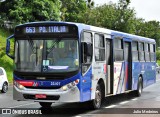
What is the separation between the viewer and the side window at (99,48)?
45.5 ft

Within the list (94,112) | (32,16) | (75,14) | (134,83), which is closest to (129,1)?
(75,14)

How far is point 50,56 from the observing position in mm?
12391

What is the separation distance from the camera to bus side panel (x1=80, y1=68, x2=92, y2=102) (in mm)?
12438

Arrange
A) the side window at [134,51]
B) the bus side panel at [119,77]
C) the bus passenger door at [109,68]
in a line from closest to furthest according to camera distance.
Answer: the bus passenger door at [109,68]
the bus side panel at [119,77]
the side window at [134,51]

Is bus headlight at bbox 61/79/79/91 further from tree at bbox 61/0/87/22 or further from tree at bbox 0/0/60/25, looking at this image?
tree at bbox 61/0/87/22

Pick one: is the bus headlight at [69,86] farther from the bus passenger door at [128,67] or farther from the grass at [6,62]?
the grass at [6,62]

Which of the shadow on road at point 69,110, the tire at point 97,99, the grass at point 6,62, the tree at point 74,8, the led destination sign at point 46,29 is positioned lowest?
the shadow on road at point 69,110

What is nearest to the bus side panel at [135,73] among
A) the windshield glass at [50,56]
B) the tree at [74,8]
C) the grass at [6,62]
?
the windshield glass at [50,56]

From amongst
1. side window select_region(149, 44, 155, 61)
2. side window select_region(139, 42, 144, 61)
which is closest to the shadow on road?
side window select_region(139, 42, 144, 61)

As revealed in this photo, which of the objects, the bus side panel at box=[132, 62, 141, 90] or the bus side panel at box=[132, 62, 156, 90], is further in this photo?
the bus side panel at box=[132, 62, 156, 90]

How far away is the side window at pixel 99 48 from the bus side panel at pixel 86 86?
38.4 inches

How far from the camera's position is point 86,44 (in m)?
12.5

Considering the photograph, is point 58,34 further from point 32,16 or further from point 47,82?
point 32,16

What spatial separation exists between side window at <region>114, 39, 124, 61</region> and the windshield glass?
3879 mm
